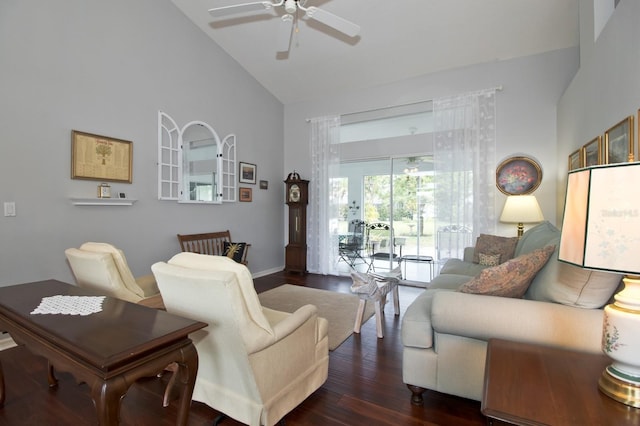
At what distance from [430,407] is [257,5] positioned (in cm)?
336

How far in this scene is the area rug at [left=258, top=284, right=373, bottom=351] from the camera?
3.18 metres

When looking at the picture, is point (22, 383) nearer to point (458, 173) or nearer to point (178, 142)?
point (178, 142)

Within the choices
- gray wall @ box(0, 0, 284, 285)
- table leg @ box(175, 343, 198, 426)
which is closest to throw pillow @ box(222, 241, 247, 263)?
gray wall @ box(0, 0, 284, 285)

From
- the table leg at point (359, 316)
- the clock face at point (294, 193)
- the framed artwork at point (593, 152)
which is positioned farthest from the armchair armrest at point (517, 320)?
the clock face at point (294, 193)

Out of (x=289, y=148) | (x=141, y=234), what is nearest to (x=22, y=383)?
(x=141, y=234)

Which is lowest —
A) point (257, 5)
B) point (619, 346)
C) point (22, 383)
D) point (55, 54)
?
point (22, 383)

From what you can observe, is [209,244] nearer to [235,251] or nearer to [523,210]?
[235,251]

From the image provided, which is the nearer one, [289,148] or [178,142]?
[178,142]

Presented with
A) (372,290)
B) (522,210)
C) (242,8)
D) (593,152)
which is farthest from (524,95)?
(242,8)

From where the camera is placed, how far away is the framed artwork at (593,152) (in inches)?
100

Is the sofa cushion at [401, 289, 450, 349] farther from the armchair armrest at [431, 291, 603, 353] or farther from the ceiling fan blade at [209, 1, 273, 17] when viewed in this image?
the ceiling fan blade at [209, 1, 273, 17]

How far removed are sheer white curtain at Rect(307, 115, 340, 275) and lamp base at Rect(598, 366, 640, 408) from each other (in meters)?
4.73

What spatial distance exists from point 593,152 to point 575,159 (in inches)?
24.4

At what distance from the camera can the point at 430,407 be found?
190 centimetres
